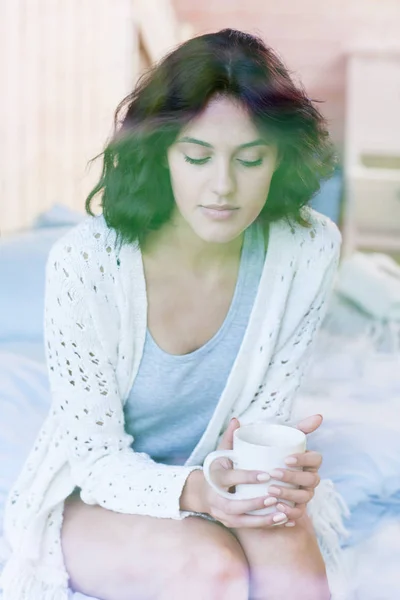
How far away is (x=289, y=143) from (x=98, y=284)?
0.72 feet

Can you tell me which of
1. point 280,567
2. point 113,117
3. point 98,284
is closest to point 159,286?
point 98,284

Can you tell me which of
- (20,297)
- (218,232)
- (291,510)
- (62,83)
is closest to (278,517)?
(291,510)

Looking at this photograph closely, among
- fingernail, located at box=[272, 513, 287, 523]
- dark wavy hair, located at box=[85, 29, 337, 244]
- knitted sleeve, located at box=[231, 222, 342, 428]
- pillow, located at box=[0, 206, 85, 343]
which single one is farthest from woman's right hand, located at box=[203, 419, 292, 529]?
pillow, located at box=[0, 206, 85, 343]

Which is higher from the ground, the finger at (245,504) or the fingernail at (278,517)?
the finger at (245,504)

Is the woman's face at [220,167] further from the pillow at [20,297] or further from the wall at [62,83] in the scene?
the pillow at [20,297]

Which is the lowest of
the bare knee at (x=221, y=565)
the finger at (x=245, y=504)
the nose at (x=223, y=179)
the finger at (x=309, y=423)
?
the bare knee at (x=221, y=565)

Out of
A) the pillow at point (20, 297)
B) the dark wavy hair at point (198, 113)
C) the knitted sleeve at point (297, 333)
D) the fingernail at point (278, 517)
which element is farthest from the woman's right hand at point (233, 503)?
the pillow at point (20, 297)

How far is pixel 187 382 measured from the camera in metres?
0.80

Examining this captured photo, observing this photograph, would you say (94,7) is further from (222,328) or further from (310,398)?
(310,398)

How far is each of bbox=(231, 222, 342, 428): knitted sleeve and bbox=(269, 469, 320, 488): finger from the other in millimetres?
122

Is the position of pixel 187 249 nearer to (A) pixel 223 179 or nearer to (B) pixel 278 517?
(A) pixel 223 179

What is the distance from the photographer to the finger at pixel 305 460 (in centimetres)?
66

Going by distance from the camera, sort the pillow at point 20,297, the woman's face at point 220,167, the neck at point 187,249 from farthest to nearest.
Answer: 1. the pillow at point 20,297
2. the neck at point 187,249
3. the woman's face at point 220,167

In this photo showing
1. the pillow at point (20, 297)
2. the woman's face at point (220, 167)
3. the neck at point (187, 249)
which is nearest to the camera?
the woman's face at point (220, 167)
